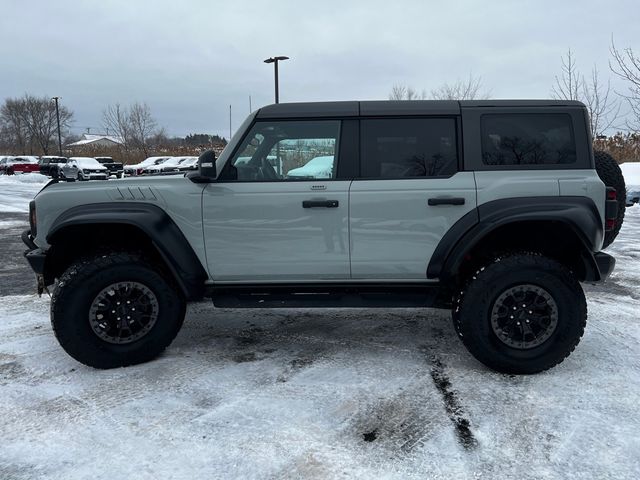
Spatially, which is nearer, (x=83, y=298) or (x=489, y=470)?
(x=489, y=470)

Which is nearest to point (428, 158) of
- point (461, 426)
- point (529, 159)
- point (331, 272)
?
point (529, 159)

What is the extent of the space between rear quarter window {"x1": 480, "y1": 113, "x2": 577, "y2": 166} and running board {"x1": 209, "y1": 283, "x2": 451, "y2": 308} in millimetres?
1054

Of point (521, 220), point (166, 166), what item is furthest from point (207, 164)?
point (166, 166)

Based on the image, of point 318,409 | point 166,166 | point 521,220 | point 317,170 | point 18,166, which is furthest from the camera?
point 18,166

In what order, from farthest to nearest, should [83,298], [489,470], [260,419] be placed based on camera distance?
[83,298], [260,419], [489,470]

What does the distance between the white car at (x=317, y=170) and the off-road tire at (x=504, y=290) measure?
1306 mm

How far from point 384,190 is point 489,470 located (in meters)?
1.89

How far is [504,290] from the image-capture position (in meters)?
3.45

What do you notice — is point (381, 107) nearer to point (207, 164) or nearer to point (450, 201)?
point (450, 201)

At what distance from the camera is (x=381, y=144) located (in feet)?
12.0

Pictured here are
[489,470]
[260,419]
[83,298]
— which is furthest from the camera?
[83,298]

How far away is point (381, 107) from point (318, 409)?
2.17 meters

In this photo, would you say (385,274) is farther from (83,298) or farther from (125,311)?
(83,298)

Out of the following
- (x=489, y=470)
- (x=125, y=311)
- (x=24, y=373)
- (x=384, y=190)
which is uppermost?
(x=384, y=190)
